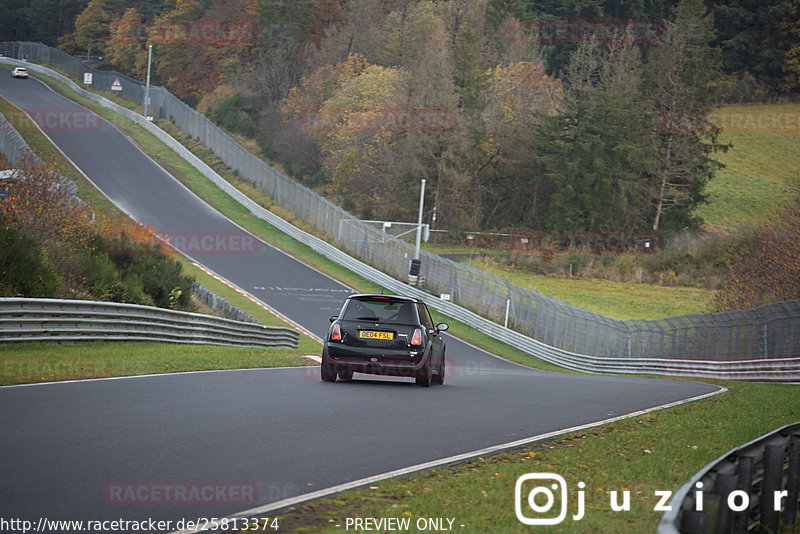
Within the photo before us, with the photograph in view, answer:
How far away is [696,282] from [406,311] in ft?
177

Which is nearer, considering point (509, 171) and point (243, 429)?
point (243, 429)

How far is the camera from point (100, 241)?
91.0ft

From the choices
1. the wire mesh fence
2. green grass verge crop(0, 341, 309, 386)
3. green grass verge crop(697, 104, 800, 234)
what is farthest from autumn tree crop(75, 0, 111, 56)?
green grass verge crop(0, 341, 309, 386)

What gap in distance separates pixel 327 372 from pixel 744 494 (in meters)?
9.63

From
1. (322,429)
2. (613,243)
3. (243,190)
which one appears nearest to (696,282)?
(613,243)

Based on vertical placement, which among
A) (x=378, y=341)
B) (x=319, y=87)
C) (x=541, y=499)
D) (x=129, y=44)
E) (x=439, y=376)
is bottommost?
(x=439, y=376)

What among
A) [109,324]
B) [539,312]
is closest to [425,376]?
[109,324]

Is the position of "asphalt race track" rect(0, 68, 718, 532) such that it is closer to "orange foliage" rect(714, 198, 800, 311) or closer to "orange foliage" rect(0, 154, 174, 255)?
"orange foliage" rect(0, 154, 174, 255)

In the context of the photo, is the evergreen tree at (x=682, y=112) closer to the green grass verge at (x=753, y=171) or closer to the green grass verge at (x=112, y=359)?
the green grass verge at (x=753, y=171)

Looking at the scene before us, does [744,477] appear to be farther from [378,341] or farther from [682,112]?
[682,112]

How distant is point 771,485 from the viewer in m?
7.12

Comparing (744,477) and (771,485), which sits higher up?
(744,477)

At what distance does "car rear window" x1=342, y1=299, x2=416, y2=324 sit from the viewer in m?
15.0

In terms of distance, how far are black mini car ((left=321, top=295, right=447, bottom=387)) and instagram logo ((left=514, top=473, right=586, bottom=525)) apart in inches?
272
